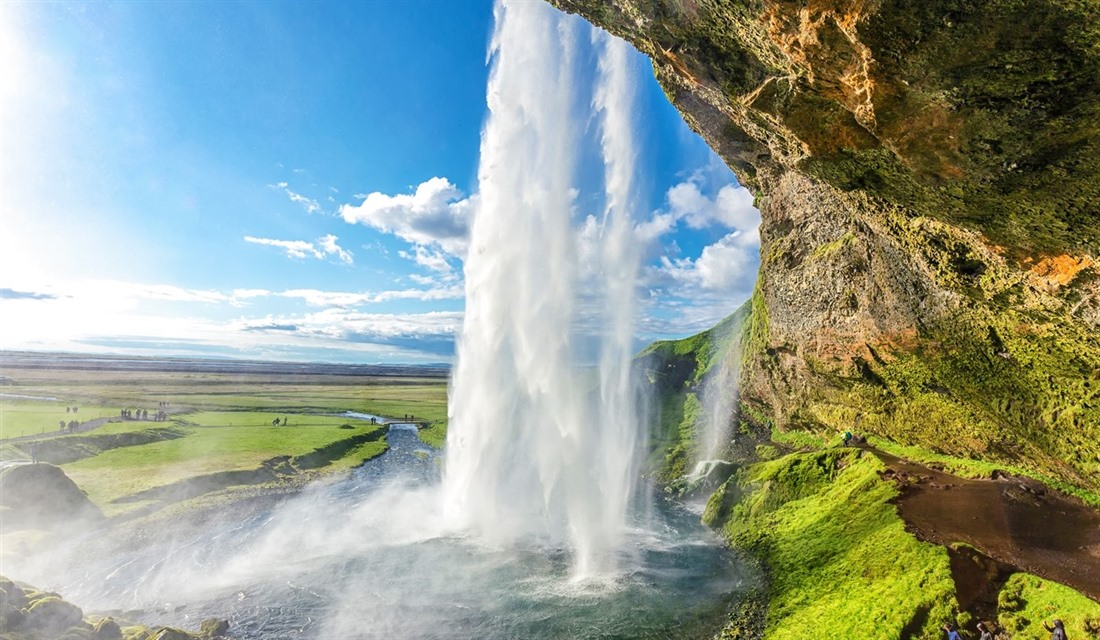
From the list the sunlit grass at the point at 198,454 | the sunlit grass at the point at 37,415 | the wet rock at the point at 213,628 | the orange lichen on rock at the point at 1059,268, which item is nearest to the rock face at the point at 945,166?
the orange lichen on rock at the point at 1059,268

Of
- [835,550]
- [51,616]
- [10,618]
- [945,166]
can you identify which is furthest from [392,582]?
[945,166]

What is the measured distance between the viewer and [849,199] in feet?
46.3

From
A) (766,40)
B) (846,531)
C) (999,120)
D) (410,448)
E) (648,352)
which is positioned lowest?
(410,448)

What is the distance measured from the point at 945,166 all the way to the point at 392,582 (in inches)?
846

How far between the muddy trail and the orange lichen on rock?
8504 millimetres

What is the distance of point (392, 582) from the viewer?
18.4 metres

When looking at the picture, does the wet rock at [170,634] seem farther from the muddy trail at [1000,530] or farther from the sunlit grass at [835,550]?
the muddy trail at [1000,530]

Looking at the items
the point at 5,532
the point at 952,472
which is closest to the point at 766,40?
the point at 952,472

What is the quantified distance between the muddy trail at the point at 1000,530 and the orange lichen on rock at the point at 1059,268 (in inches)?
335

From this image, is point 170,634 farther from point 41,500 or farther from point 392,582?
point 41,500

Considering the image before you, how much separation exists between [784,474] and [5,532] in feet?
123

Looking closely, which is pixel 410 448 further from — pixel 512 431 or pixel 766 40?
pixel 766 40

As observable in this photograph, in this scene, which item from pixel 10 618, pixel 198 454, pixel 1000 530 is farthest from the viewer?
pixel 198 454

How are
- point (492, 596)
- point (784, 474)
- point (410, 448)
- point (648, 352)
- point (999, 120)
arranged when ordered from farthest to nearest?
point (648, 352), point (410, 448), point (784, 474), point (492, 596), point (999, 120)
